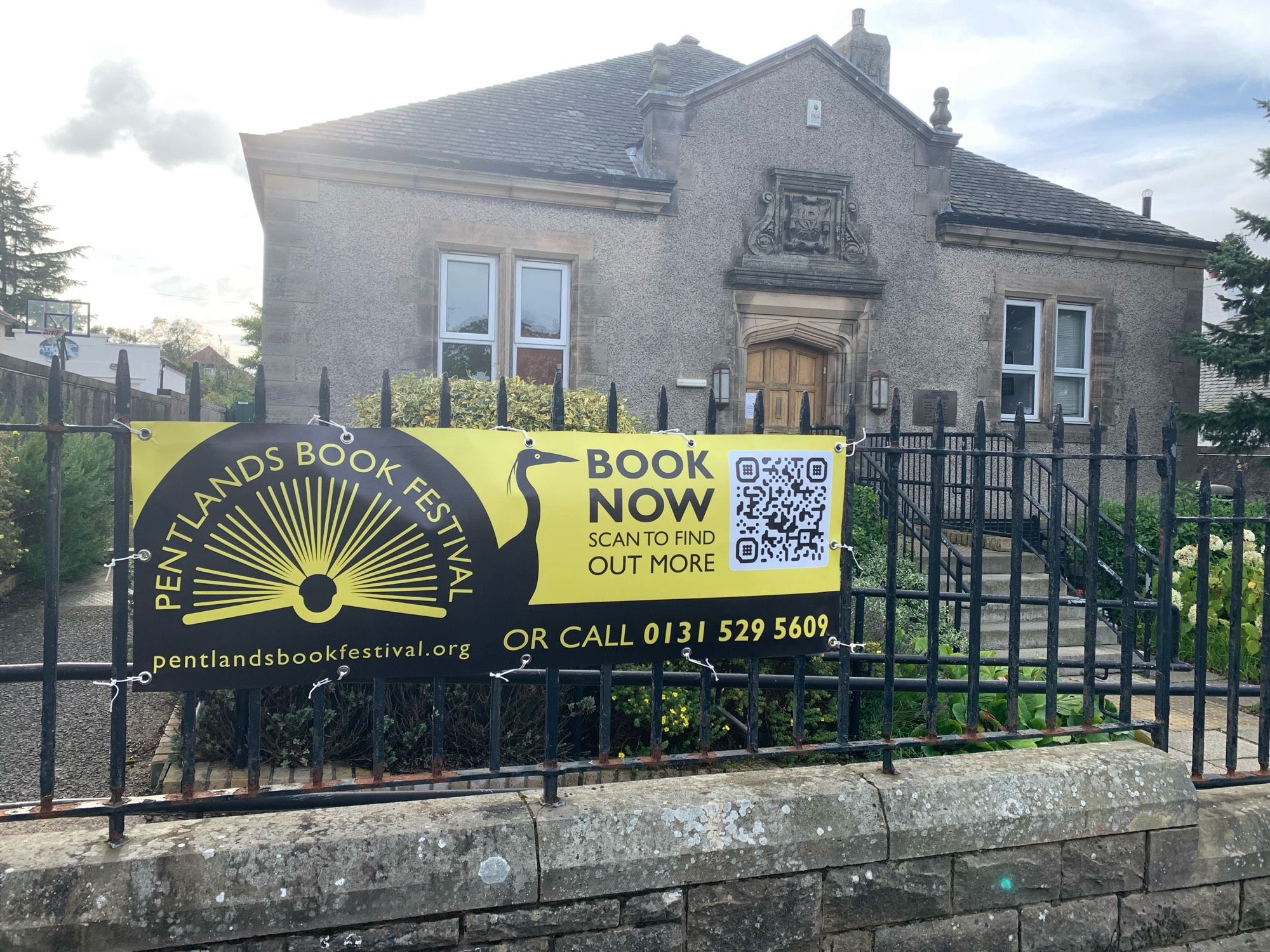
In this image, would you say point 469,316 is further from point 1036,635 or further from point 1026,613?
point 1036,635

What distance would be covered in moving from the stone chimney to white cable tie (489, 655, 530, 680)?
13.8 metres

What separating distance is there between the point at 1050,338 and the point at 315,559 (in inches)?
495

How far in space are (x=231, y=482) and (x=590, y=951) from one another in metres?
1.68

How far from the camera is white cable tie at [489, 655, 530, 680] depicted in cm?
268

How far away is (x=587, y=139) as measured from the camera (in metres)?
11.8

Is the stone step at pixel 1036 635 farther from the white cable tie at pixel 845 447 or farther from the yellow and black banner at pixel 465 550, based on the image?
the yellow and black banner at pixel 465 550

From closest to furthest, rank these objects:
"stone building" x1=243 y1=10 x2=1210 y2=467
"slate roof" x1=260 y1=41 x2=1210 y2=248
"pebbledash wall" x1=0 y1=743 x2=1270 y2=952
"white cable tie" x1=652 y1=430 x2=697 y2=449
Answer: "pebbledash wall" x1=0 y1=743 x2=1270 y2=952, "white cable tie" x1=652 y1=430 x2=697 y2=449, "stone building" x1=243 y1=10 x2=1210 y2=467, "slate roof" x1=260 y1=41 x2=1210 y2=248

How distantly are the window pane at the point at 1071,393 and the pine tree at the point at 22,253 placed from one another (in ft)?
182

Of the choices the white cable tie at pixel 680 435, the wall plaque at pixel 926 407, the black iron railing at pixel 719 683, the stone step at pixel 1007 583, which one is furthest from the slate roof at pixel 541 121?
the white cable tie at pixel 680 435

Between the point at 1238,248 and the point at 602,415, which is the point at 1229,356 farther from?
the point at 602,415

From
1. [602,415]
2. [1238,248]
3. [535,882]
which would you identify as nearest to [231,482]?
[535,882]

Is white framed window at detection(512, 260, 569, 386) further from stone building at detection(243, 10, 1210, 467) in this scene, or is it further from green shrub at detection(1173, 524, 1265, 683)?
green shrub at detection(1173, 524, 1265, 683)

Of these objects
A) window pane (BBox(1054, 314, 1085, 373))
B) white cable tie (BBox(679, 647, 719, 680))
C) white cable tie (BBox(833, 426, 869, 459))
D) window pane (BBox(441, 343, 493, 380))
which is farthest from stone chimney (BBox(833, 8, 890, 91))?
white cable tie (BBox(679, 647, 719, 680))

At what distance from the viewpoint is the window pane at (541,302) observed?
35.9 ft
